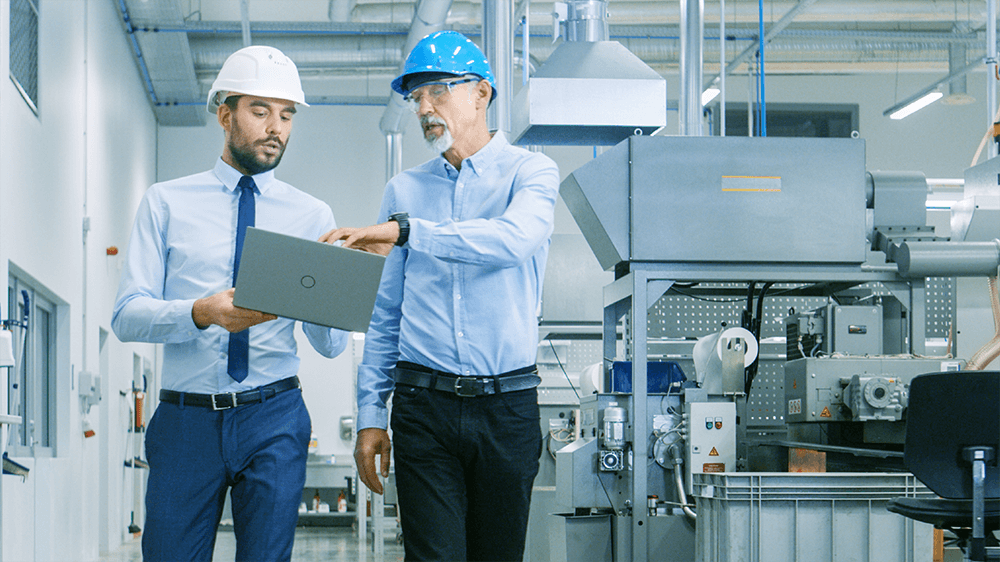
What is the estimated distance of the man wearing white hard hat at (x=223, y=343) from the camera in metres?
1.82

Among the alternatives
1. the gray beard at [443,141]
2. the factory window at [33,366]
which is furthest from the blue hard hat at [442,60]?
the factory window at [33,366]

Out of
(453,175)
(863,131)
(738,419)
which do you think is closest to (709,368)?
(738,419)

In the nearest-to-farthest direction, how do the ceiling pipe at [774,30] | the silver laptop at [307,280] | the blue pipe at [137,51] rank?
the silver laptop at [307,280], the ceiling pipe at [774,30], the blue pipe at [137,51]

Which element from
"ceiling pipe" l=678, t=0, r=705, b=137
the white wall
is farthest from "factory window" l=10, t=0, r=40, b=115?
"ceiling pipe" l=678, t=0, r=705, b=137

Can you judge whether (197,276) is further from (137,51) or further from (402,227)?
(137,51)

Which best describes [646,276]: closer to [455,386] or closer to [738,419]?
[738,419]

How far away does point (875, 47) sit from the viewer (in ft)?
31.4

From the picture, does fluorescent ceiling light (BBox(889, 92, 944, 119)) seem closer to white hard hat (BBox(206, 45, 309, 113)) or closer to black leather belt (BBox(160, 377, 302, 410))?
white hard hat (BBox(206, 45, 309, 113))

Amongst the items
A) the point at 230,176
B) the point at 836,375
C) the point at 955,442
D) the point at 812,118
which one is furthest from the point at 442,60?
the point at 812,118

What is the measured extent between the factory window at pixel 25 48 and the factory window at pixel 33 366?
100 cm

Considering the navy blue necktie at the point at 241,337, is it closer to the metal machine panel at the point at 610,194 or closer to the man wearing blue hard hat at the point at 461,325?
the man wearing blue hard hat at the point at 461,325

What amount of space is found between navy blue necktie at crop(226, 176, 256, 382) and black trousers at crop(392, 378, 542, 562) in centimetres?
31

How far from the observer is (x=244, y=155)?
6.47 ft

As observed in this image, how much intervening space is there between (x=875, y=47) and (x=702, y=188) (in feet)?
23.1
